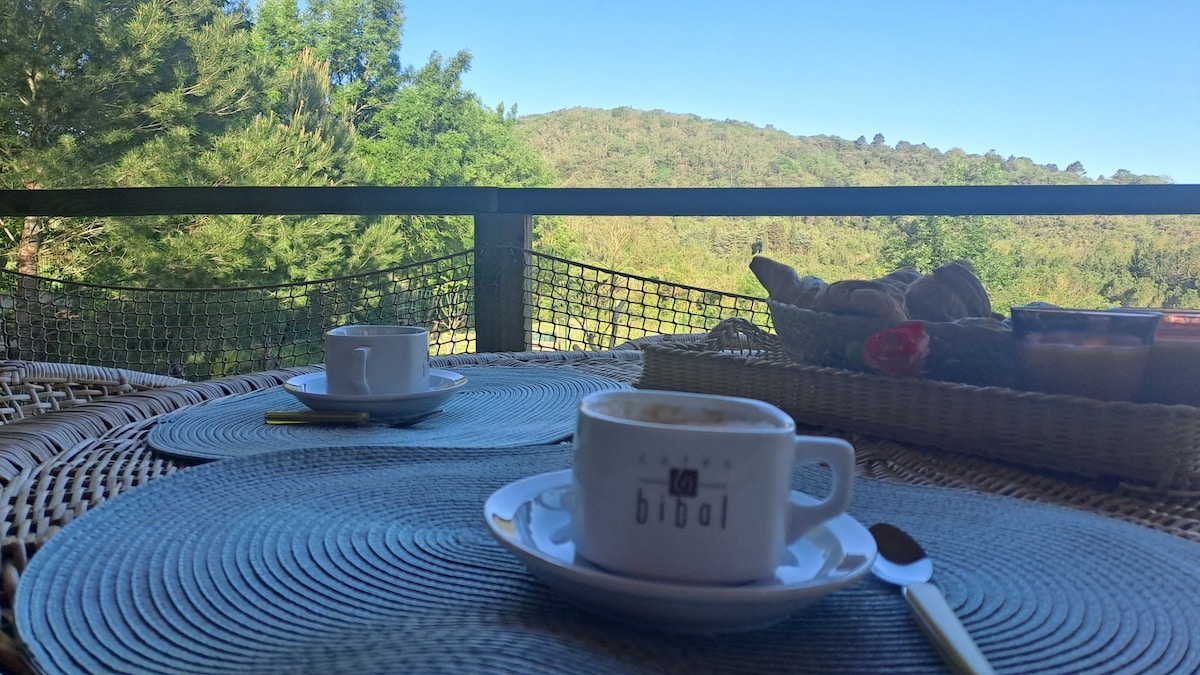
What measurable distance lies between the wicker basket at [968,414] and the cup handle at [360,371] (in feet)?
0.77

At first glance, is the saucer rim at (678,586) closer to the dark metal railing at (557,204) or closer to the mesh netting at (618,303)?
the mesh netting at (618,303)

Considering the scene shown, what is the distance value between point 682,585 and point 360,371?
430 millimetres

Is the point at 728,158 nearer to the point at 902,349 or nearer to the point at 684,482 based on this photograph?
the point at 902,349

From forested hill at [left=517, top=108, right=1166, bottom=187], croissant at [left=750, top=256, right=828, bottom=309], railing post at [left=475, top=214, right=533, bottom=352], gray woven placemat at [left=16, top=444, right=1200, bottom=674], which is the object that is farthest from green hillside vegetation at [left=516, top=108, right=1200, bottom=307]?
gray woven placemat at [left=16, top=444, right=1200, bottom=674]

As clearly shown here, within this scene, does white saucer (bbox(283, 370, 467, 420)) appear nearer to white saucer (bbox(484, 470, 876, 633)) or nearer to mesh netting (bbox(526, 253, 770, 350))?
white saucer (bbox(484, 470, 876, 633))

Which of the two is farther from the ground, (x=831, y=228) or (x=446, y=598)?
(x=831, y=228)

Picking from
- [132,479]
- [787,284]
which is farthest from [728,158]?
[132,479]

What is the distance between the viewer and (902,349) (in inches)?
22.3

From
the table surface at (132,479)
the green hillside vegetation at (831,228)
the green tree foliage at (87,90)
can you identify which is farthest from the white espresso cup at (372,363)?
the green hillside vegetation at (831,228)

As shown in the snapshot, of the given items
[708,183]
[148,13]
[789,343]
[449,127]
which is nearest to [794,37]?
[708,183]

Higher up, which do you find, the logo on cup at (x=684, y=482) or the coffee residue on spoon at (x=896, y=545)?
the logo on cup at (x=684, y=482)

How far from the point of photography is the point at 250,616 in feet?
0.90

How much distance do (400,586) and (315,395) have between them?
0.35m

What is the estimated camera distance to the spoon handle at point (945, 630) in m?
0.24
